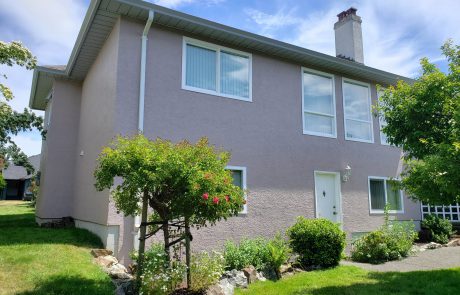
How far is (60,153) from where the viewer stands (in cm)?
1284

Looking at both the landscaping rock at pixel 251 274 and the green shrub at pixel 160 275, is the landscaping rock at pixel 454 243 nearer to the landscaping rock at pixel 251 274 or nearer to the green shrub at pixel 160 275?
the landscaping rock at pixel 251 274

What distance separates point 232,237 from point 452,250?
744 centimetres

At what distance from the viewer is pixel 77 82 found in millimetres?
13500

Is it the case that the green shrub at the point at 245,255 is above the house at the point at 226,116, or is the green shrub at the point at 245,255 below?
below

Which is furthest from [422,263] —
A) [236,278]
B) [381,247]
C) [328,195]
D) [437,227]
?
[236,278]

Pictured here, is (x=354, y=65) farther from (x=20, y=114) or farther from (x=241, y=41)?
(x=20, y=114)

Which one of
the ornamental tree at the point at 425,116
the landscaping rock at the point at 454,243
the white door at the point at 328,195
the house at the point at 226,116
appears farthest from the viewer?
the landscaping rock at the point at 454,243

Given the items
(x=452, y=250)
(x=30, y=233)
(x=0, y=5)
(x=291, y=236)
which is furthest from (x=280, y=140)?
(x=0, y=5)

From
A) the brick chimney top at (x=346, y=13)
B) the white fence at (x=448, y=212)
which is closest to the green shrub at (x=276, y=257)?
the white fence at (x=448, y=212)

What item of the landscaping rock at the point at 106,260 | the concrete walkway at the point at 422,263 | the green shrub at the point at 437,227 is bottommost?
the concrete walkway at the point at 422,263

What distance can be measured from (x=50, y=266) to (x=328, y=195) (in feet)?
27.0

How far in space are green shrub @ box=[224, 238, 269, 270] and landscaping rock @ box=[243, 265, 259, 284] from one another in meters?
0.37

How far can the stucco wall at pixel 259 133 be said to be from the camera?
891 cm

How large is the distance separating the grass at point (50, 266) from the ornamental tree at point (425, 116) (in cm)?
569
